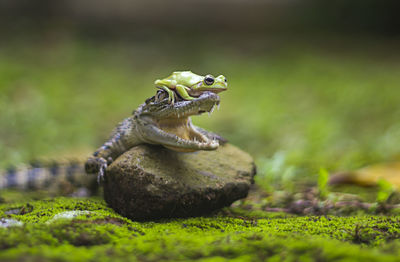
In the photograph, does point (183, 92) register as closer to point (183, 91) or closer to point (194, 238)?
point (183, 91)

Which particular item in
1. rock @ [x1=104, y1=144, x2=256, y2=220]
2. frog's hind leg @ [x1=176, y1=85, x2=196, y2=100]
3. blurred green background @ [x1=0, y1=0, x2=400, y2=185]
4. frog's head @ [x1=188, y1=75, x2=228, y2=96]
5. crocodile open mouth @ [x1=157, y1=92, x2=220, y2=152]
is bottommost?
rock @ [x1=104, y1=144, x2=256, y2=220]

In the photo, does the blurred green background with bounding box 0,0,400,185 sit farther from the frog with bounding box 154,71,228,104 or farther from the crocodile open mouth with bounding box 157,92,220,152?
the frog with bounding box 154,71,228,104

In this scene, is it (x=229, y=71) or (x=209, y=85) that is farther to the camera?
(x=229, y=71)

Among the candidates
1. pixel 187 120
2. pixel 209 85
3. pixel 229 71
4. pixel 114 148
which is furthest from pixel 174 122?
pixel 229 71

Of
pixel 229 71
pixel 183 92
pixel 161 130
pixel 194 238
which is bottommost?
pixel 194 238

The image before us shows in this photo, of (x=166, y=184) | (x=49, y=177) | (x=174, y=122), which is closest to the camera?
(x=166, y=184)

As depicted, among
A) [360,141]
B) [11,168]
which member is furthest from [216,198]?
[360,141]

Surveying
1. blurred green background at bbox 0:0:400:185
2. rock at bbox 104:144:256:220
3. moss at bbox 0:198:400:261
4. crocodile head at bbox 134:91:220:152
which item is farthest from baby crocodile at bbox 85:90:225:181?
blurred green background at bbox 0:0:400:185
